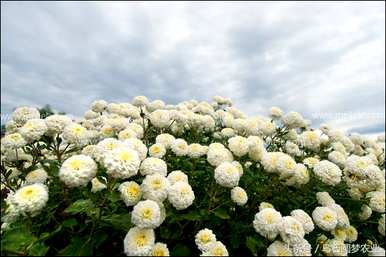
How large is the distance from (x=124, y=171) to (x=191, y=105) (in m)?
3.18

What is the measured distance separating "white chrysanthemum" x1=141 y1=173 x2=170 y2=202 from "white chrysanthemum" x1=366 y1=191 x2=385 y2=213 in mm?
2173

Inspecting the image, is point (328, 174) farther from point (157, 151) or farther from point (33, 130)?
point (33, 130)

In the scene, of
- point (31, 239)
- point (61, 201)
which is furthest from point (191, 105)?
point (31, 239)

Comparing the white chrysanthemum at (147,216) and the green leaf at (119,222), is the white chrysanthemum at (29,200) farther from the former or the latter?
the white chrysanthemum at (147,216)

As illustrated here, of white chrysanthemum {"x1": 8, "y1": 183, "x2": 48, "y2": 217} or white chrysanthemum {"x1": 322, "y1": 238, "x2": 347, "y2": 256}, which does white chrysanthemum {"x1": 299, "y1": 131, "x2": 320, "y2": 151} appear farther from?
white chrysanthemum {"x1": 8, "y1": 183, "x2": 48, "y2": 217}

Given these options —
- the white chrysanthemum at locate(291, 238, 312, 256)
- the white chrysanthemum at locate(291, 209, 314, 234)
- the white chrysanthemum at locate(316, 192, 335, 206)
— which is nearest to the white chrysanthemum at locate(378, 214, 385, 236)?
the white chrysanthemum at locate(316, 192, 335, 206)

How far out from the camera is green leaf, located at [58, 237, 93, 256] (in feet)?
6.40

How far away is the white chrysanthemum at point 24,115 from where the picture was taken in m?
3.25

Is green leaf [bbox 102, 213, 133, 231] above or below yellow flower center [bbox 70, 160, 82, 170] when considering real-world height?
below

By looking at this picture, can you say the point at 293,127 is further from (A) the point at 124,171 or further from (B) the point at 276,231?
(A) the point at 124,171

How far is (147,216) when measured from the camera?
1.98 metres

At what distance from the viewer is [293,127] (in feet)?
13.5

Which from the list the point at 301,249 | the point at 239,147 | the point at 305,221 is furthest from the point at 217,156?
the point at 301,249

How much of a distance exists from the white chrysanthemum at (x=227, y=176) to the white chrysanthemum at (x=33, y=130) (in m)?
1.51
